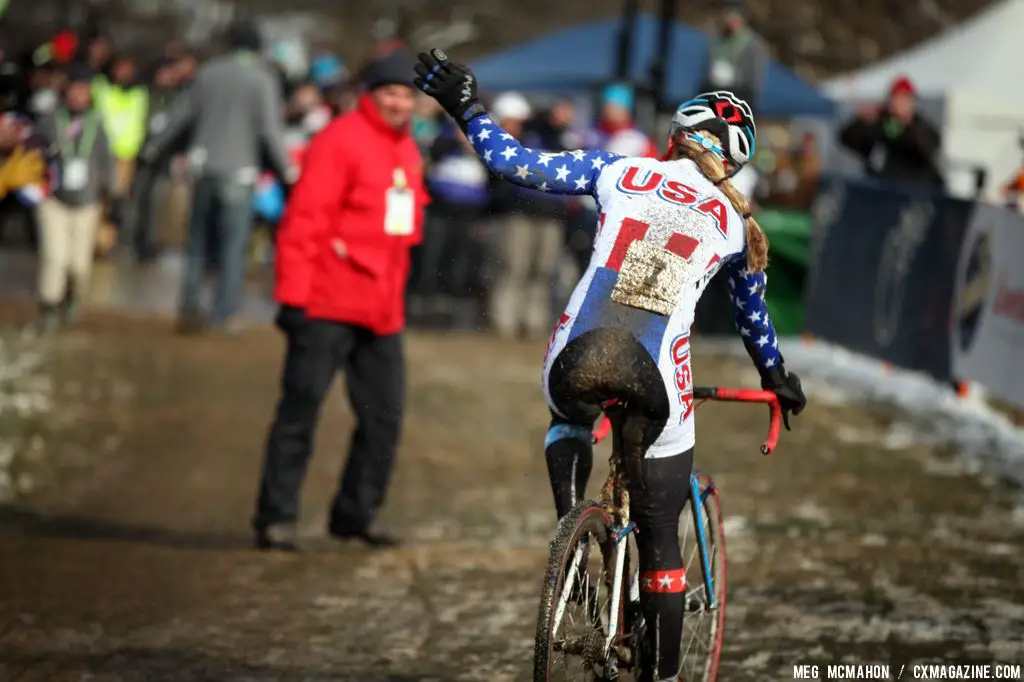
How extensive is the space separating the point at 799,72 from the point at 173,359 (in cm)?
3089

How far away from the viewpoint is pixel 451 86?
5.82 m

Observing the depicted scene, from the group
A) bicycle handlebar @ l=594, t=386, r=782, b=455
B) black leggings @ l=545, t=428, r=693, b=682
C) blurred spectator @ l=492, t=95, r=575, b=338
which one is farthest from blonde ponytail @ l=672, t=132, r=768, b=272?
blurred spectator @ l=492, t=95, r=575, b=338

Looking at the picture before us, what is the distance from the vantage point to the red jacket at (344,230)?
27.6ft

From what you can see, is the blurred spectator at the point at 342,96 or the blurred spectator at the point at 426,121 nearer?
the blurred spectator at the point at 342,96

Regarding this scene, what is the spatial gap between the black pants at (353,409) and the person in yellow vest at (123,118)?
527 inches

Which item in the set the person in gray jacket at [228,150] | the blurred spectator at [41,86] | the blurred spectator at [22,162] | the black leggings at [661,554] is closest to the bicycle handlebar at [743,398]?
the black leggings at [661,554]

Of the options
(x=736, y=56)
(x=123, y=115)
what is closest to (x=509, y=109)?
(x=736, y=56)

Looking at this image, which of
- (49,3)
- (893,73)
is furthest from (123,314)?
(49,3)

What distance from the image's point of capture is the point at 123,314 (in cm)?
1656

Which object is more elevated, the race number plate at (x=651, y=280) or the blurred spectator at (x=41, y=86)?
the blurred spectator at (x=41, y=86)

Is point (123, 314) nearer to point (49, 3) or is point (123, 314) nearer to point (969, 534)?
point (969, 534)

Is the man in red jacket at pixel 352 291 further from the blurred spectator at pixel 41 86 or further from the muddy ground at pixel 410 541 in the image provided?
the blurred spectator at pixel 41 86

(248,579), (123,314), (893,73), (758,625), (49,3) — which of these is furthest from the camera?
(49,3)

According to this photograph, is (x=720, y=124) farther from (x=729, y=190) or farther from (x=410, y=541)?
(x=410, y=541)
